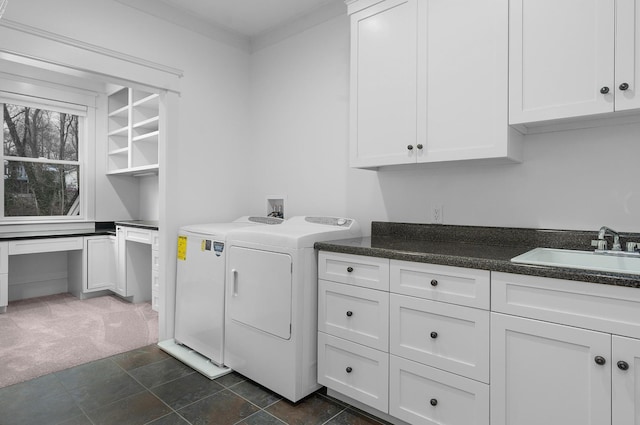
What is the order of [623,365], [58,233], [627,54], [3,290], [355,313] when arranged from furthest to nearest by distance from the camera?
[58,233] → [3,290] → [355,313] → [627,54] → [623,365]

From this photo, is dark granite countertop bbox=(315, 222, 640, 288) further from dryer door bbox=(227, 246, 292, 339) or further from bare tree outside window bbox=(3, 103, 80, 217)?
bare tree outside window bbox=(3, 103, 80, 217)

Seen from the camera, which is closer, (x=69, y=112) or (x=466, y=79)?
(x=466, y=79)

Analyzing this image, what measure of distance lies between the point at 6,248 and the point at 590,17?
4863 mm

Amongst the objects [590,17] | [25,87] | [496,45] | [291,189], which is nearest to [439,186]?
[496,45]

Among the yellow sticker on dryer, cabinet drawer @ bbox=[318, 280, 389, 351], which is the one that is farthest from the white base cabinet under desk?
cabinet drawer @ bbox=[318, 280, 389, 351]

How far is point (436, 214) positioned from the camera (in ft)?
7.93

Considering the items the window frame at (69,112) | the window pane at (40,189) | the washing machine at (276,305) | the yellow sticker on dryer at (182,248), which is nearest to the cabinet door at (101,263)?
the window frame at (69,112)

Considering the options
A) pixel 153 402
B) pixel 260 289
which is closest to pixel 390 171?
pixel 260 289

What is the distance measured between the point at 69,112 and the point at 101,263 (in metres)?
1.81

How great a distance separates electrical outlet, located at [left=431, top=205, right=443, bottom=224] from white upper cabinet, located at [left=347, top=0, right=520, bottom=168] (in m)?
0.43

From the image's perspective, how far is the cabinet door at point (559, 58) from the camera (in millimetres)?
1598

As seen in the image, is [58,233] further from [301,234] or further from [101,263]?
[301,234]

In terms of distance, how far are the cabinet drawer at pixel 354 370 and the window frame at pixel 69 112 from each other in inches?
152

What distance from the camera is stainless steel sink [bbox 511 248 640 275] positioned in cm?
161
